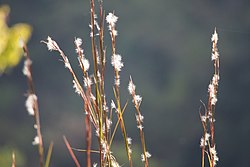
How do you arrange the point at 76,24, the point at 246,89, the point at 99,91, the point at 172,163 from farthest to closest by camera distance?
the point at 76,24 < the point at 246,89 < the point at 172,163 < the point at 99,91

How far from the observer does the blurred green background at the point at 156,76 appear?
1648 centimetres

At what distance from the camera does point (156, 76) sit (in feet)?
59.3

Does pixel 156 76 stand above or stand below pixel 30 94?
above

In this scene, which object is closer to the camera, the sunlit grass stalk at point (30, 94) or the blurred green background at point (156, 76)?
the sunlit grass stalk at point (30, 94)

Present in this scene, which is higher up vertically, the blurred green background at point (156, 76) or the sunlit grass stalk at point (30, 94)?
the blurred green background at point (156, 76)

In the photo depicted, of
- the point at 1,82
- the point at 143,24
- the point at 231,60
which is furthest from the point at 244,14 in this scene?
the point at 1,82

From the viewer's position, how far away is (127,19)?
19.2 m

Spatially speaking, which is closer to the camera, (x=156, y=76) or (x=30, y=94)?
(x=30, y=94)

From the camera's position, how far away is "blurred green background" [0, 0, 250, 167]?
16484 mm

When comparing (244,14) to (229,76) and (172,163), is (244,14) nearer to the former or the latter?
(229,76)

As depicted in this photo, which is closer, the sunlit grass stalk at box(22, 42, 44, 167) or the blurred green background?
the sunlit grass stalk at box(22, 42, 44, 167)

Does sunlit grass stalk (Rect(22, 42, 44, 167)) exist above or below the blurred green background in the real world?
below

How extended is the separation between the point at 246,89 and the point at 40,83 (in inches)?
268

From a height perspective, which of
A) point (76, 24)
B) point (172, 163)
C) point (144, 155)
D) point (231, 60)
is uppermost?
point (76, 24)
